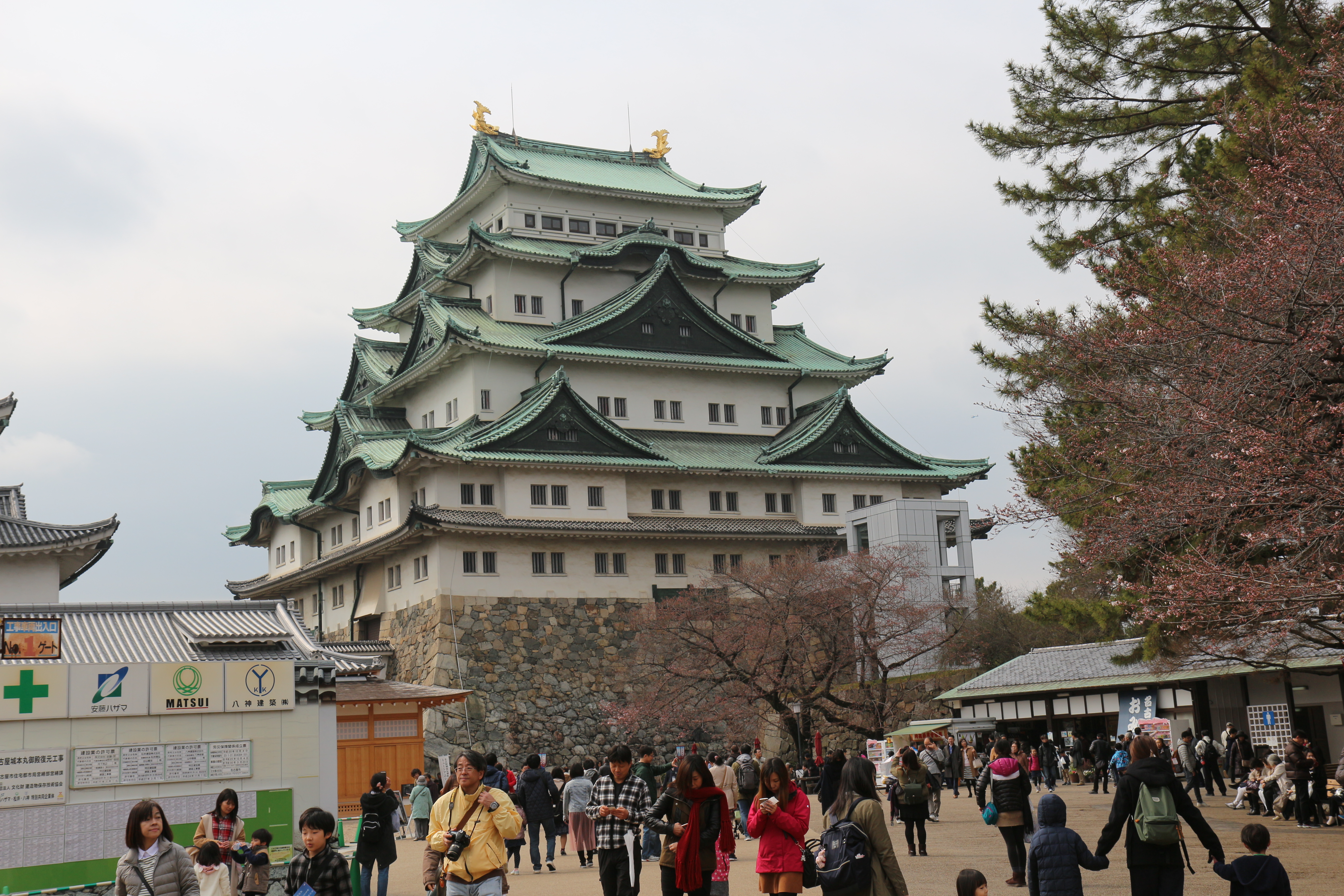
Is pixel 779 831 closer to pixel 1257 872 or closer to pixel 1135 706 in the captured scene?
pixel 1257 872

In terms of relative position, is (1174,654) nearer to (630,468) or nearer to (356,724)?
(356,724)

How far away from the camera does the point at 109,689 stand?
48.7ft

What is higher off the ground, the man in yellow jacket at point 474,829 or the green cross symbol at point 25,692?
the green cross symbol at point 25,692

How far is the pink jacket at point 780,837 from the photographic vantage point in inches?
350

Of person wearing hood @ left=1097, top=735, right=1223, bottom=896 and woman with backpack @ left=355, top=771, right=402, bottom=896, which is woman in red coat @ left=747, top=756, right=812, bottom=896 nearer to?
person wearing hood @ left=1097, top=735, right=1223, bottom=896

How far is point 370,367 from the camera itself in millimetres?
49844

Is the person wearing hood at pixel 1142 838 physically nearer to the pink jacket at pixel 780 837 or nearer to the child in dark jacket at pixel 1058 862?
the child in dark jacket at pixel 1058 862

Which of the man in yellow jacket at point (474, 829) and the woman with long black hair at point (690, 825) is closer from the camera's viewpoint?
the man in yellow jacket at point (474, 829)

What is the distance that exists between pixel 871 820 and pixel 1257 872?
2473mm

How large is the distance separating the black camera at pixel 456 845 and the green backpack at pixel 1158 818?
191 inches

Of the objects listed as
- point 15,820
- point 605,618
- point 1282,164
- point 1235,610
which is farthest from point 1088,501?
point 605,618

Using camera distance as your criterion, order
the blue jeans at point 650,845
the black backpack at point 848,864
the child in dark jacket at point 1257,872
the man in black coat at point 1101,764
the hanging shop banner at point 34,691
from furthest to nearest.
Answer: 1. the man in black coat at point 1101,764
2. the blue jeans at point 650,845
3. the hanging shop banner at point 34,691
4. the black backpack at point 848,864
5. the child in dark jacket at point 1257,872

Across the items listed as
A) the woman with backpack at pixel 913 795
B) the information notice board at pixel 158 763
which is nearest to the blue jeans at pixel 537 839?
the information notice board at pixel 158 763

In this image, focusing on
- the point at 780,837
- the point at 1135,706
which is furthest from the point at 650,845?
the point at 1135,706
